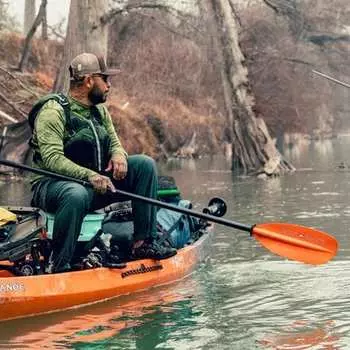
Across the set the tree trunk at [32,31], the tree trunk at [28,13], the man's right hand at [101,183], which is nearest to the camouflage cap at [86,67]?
the man's right hand at [101,183]

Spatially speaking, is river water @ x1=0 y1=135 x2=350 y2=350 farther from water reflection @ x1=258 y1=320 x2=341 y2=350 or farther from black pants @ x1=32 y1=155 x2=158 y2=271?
black pants @ x1=32 y1=155 x2=158 y2=271

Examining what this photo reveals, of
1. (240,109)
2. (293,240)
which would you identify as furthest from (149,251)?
(240,109)

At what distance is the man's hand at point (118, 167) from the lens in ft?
19.8

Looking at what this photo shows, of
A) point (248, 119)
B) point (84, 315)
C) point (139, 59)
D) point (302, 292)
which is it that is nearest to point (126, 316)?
point (84, 315)

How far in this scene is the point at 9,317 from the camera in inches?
206

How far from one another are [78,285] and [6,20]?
25767mm

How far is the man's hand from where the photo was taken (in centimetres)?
604

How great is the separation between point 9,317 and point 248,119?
15.0m

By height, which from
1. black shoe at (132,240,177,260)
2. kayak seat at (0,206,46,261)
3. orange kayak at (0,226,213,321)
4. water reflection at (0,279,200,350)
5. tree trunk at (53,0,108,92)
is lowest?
water reflection at (0,279,200,350)

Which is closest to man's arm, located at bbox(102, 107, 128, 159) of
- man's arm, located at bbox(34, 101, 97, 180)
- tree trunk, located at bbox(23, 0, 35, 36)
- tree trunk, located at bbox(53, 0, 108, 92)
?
man's arm, located at bbox(34, 101, 97, 180)

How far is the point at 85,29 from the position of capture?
1736cm

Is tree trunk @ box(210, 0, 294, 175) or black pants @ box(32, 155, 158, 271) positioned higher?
tree trunk @ box(210, 0, 294, 175)

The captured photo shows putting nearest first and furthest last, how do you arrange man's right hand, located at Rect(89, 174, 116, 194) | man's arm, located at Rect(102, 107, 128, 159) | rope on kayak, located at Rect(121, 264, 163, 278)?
man's right hand, located at Rect(89, 174, 116, 194)
rope on kayak, located at Rect(121, 264, 163, 278)
man's arm, located at Rect(102, 107, 128, 159)

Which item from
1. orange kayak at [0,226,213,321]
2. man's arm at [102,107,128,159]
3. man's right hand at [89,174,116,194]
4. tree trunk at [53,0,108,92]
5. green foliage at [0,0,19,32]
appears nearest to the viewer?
orange kayak at [0,226,213,321]
